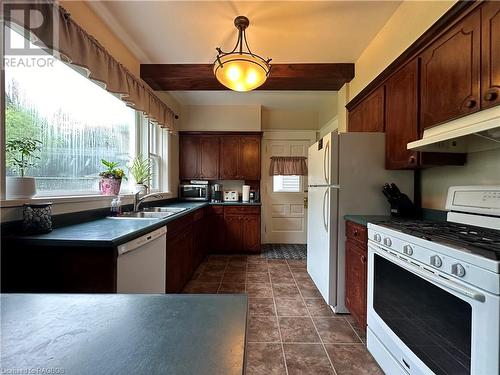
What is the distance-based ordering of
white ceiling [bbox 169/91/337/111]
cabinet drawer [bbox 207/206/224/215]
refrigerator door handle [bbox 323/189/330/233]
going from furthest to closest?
cabinet drawer [bbox 207/206/224/215] → white ceiling [bbox 169/91/337/111] → refrigerator door handle [bbox 323/189/330/233]

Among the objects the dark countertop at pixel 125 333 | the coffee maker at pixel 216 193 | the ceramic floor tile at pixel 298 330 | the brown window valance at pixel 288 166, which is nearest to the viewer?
the dark countertop at pixel 125 333

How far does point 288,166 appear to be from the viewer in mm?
4746

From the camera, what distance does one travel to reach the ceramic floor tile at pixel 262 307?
226 cm

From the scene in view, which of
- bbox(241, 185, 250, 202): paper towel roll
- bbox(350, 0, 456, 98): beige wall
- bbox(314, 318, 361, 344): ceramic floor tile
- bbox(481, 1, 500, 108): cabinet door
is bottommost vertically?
bbox(314, 318, 361, 344): ceramic floor tile

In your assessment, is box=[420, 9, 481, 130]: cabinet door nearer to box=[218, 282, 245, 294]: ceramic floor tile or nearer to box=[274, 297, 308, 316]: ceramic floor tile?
box=[274, 297, 308, 316]: ceramic floor tile

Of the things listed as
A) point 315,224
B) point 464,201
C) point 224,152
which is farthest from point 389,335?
point 224,152

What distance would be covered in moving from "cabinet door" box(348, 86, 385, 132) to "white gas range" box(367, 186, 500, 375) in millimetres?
978

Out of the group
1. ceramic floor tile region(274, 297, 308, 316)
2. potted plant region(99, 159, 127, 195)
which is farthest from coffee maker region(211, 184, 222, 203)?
ceramic floor tile region(274, 297, 308, 316)

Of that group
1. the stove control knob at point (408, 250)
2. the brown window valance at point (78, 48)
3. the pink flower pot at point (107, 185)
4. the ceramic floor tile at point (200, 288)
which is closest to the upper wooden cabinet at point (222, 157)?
the brown window valance at point (78, 48)

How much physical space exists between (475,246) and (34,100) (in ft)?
8.87

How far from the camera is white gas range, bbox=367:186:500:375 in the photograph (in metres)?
0.86

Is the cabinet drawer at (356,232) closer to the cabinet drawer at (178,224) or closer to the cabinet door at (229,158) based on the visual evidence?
the cabinet drawer at (178,224)

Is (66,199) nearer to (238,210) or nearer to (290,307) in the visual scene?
(290,307)

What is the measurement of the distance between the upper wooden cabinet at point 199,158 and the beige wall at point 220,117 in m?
0.24
